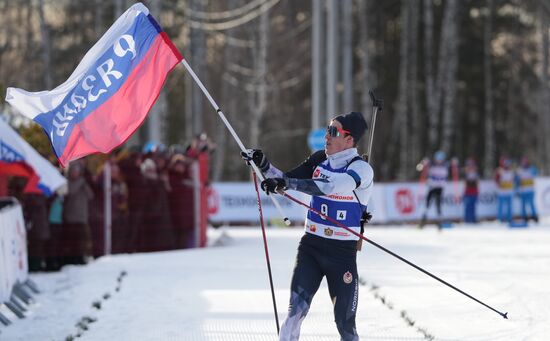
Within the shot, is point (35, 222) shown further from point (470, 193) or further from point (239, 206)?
point (470, 193)

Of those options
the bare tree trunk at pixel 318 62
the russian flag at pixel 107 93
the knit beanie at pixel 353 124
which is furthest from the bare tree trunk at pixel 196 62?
the knit beanie at pixel 353 124

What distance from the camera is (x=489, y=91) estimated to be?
41219 millimetres

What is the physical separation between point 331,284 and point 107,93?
2.52 m

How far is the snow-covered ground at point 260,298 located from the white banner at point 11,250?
376 mm

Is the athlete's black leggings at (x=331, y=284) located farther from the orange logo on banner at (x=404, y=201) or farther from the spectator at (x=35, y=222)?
the orange logo on banner at (x=404, y=201)

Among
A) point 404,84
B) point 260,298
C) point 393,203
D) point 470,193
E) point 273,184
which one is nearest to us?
point 273,184

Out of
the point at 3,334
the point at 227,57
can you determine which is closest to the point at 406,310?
the point at 3,334

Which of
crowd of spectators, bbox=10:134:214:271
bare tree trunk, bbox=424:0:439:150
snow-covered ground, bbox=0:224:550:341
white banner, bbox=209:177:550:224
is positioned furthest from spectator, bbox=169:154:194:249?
bare tree trunk, bbox=424:0:439:150

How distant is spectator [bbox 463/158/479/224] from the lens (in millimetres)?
26359

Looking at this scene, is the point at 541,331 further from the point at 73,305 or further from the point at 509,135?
the point at 509,135

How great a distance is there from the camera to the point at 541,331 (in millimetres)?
8461

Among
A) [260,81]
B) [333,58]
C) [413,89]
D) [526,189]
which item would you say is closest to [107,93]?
[333,58]

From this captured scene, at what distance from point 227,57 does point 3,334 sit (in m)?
32.1

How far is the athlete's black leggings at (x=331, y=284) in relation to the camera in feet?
22.2
